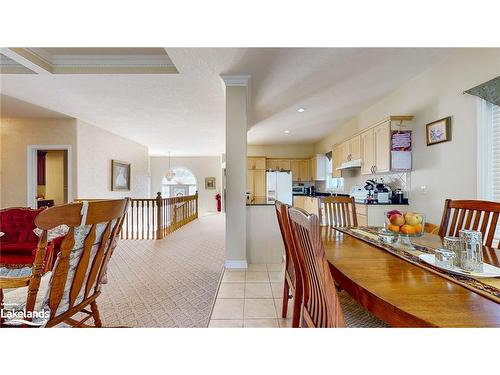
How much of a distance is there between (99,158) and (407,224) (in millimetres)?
6416

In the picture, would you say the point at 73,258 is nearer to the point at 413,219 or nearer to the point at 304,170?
the point at 413,219

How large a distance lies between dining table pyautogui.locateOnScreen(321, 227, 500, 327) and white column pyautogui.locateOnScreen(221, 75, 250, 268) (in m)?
1.85

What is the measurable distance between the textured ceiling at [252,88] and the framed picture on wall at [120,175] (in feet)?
3.84

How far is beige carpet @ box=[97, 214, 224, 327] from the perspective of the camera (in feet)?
6.37

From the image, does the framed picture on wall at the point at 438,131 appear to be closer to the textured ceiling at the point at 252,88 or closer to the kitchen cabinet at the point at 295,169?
the textured ceiling at the point at 252,88

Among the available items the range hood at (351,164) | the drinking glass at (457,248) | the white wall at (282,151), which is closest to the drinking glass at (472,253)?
the drinking glass at (457,248)

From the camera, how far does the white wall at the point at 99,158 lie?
17.0 feet

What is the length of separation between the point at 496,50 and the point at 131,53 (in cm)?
373

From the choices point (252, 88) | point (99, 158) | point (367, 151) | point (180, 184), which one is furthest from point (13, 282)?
point (180, 184)

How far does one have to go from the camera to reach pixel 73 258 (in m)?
1.12
